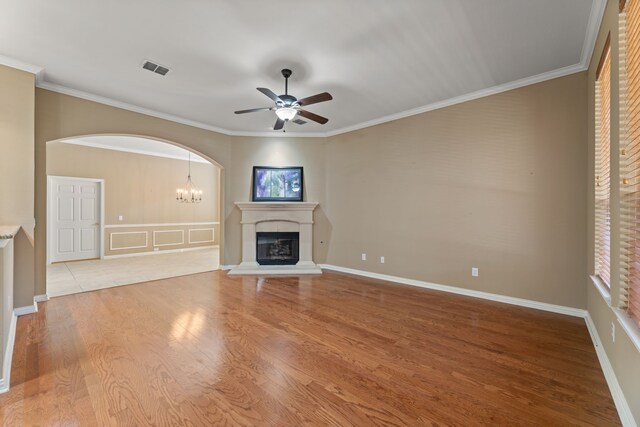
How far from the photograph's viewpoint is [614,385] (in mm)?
1798

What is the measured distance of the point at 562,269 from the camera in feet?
10.5

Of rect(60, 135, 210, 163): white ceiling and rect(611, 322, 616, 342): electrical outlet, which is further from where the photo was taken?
rect(60, 135, 210, 163): white ceiling

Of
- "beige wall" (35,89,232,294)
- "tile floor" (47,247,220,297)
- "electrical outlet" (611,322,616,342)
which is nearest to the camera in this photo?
"electrical outlet" (611,322,616,342)

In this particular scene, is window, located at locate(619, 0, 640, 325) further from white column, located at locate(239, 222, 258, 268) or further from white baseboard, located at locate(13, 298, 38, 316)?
white baseboard, located at locate(13, 298, 38, 316)

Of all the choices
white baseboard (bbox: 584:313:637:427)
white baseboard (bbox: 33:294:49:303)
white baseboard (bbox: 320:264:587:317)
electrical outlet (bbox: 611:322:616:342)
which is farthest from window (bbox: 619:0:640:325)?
white baseboard (bbox: 33:294:49:303)

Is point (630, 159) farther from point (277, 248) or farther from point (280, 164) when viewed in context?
point (277, 248)

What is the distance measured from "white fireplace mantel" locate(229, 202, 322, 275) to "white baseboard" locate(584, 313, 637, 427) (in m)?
3.98

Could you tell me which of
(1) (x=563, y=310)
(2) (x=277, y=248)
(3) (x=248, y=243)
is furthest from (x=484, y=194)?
(3) (x=248, y=243)

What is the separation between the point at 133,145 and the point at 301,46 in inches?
249

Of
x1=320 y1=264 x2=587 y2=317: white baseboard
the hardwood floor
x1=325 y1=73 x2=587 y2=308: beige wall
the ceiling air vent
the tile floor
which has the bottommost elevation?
the tile floor

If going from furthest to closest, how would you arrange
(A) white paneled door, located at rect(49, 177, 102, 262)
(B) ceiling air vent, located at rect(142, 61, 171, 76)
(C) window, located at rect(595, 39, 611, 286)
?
1. (A) white paneled door, located at rect(49, 177, 102, 262)
2. (B) ceiling air vent, located at rect(142, 61, 171, 76)
3. (C) window, located at rect(595, 39, 611, 286)

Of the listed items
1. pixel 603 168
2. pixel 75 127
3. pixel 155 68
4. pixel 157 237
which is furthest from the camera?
pixel 157 237

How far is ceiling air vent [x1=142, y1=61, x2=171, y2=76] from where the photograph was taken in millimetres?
3232

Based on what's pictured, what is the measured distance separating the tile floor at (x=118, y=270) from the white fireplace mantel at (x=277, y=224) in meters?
0.94
